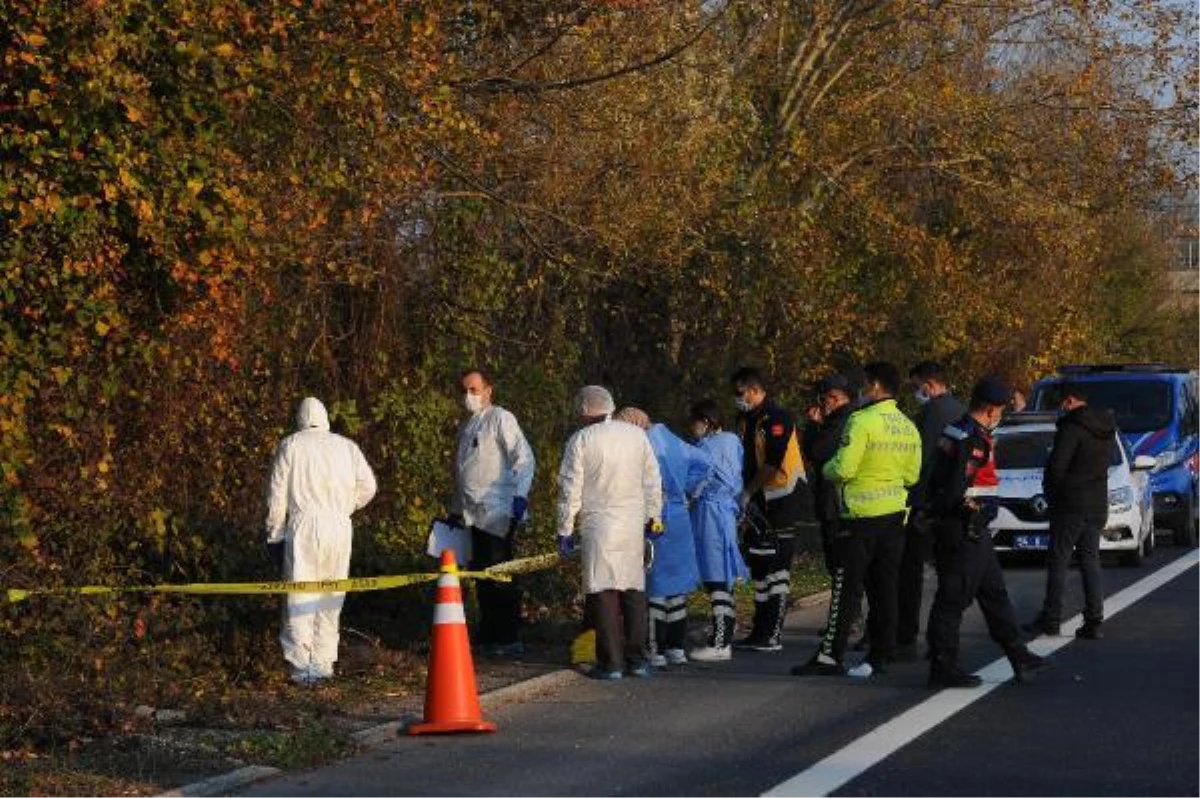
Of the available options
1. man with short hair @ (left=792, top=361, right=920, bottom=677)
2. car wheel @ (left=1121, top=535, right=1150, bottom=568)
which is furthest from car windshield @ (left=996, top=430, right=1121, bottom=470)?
man with short hair @ (left=792, top=361, right=920, bottom=677)

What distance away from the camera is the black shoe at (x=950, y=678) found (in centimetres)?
1329

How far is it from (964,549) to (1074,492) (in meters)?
3.31

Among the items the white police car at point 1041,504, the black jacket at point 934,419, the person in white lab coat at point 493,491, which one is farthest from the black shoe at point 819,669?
the white police car at point 1041,504

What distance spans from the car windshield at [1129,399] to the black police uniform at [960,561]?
15024mm

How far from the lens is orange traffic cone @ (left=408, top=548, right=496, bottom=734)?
11.5m

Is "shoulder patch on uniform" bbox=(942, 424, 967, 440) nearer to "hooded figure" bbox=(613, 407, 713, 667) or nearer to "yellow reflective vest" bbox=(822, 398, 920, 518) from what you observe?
"yellow reflective vest" bbox=(822, 398, 920, 518)

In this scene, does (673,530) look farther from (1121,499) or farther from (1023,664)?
(1121,499)

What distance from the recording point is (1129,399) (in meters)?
28.5

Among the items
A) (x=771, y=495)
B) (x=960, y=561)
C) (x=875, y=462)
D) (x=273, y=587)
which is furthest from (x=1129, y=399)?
(x=273, y=587)

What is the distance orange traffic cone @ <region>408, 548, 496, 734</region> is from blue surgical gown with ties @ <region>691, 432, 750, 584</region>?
403cm

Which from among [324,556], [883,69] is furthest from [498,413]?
[883,69]

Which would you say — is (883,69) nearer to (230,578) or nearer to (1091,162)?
(1091,162)

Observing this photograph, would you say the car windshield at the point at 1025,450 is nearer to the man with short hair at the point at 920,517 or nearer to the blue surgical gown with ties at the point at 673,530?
the man with short hair at the point at 920,517

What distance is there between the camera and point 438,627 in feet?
37.9
